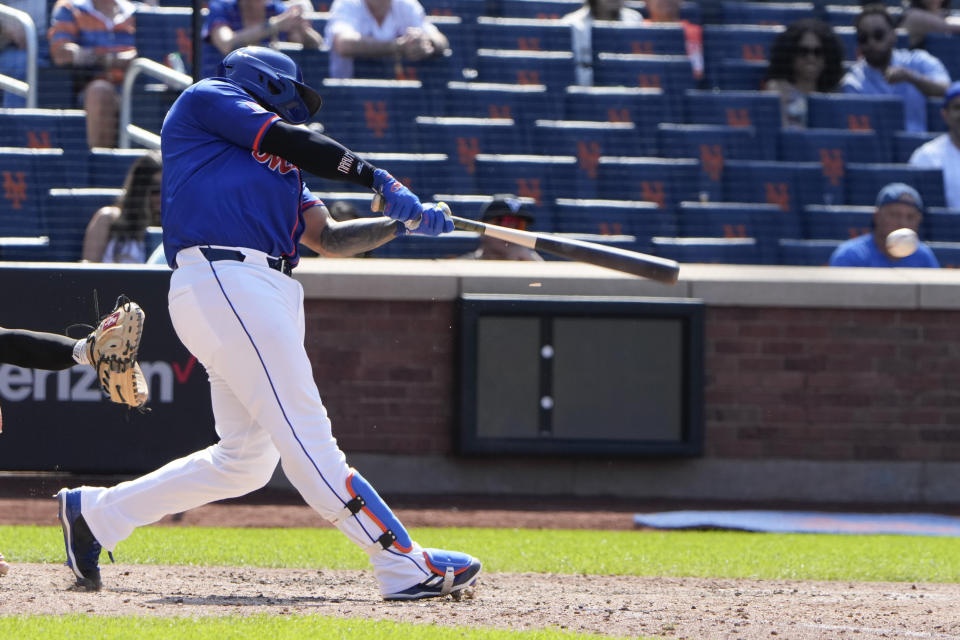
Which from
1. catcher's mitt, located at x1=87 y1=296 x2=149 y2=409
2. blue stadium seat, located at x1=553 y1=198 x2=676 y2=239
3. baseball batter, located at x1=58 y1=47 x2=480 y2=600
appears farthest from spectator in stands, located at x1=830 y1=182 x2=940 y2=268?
catcher's mitt, located at x1=87 y1=296 x2=149 y2=409

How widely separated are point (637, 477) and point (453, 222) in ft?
12.2

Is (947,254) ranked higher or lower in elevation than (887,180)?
lower

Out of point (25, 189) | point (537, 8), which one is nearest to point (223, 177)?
point (25, 189)

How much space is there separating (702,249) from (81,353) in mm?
5388

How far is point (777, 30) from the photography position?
11398 mm

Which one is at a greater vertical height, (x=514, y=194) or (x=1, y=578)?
(x=514, y=194)

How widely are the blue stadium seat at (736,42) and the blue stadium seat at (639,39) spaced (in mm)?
327

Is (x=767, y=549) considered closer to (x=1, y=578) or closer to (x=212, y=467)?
(x=212, y=467)

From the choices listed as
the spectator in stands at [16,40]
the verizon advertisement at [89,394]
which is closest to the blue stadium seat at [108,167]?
the spectator in stands at [16,40]

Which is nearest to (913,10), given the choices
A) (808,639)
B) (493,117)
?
(493,117)

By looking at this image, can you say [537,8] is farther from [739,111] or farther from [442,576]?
[442,576]

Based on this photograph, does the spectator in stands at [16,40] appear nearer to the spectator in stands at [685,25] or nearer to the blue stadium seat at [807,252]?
the spectator in stands at [685,25]

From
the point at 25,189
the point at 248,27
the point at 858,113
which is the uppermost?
the point at 248,27

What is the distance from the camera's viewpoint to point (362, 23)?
9664 mm
